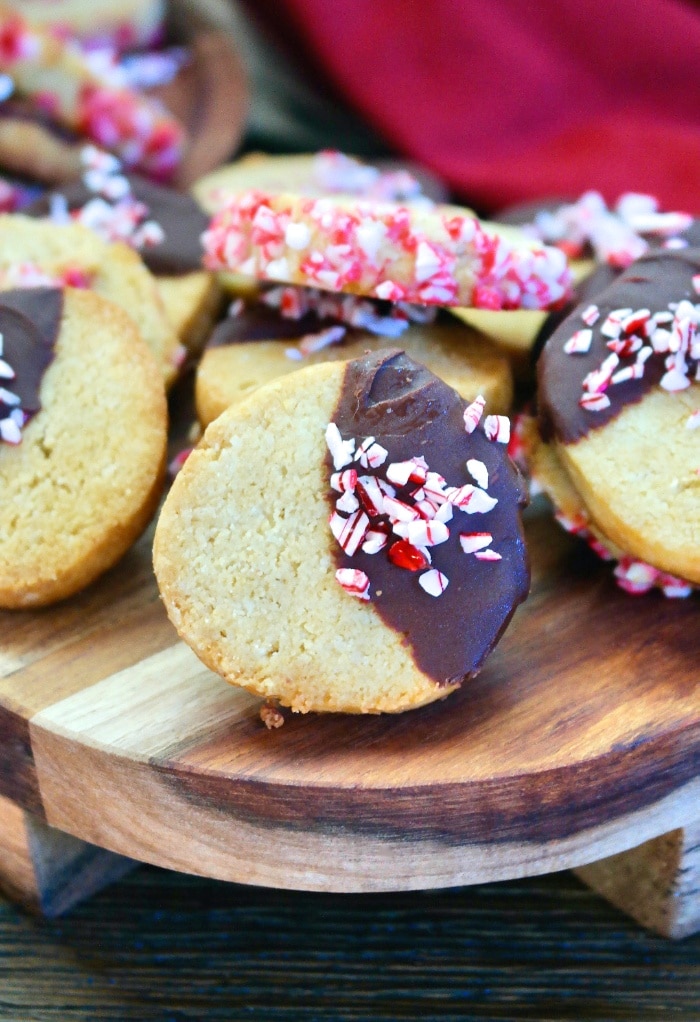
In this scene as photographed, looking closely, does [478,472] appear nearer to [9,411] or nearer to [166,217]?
[9,411]

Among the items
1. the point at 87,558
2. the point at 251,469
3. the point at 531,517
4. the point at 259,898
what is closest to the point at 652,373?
the point at 531,517

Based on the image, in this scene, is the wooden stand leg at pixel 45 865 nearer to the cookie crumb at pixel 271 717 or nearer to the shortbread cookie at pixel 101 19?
the cookie crumb at pixel 271 717

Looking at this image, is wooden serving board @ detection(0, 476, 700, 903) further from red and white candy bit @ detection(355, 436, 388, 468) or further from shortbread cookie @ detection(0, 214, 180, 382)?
shortbread cookie @ detection(0, 214, 180, 382)

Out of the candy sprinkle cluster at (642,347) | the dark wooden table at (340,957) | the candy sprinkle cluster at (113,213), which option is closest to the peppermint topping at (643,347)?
the candy sprinkle cluster at (642,347)

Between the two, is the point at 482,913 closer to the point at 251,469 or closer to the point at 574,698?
the point at 574,698

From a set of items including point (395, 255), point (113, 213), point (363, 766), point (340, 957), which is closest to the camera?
point (363, 766)

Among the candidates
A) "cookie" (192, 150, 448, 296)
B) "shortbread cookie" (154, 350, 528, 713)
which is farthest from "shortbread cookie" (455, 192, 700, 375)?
"shortbread cookie" (154, 350, 528, 713)

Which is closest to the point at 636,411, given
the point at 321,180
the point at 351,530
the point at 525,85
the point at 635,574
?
the point at 635,574
